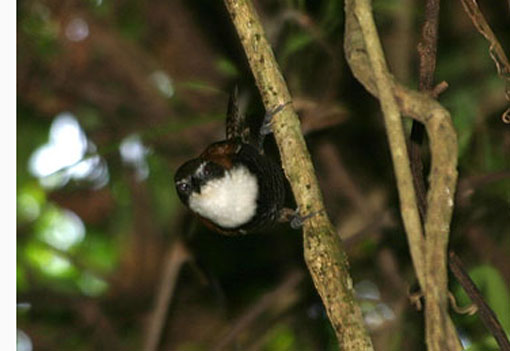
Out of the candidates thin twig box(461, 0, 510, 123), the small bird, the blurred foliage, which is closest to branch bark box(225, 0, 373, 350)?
thin twig box(461, 0, 510, 123)

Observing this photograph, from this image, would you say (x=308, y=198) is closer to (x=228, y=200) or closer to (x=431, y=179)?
(x=431, y=179)

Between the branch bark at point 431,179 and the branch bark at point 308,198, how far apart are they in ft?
0.51

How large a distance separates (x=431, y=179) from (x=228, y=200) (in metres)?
1.08

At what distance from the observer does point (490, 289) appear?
2.46 meters

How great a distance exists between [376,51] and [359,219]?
2166mm

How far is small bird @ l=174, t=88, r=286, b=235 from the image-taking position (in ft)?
8.02

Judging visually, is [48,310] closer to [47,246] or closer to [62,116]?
[47,246]

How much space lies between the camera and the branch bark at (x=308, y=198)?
4.72 ft

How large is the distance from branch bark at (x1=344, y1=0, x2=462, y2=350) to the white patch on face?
0.81 m

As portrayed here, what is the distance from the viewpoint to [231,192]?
8.04 feet

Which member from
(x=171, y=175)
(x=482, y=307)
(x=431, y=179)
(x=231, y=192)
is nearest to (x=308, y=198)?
(x=431, y=179)

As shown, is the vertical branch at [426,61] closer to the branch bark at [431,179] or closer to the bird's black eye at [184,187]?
the branch bark at [431,179]
